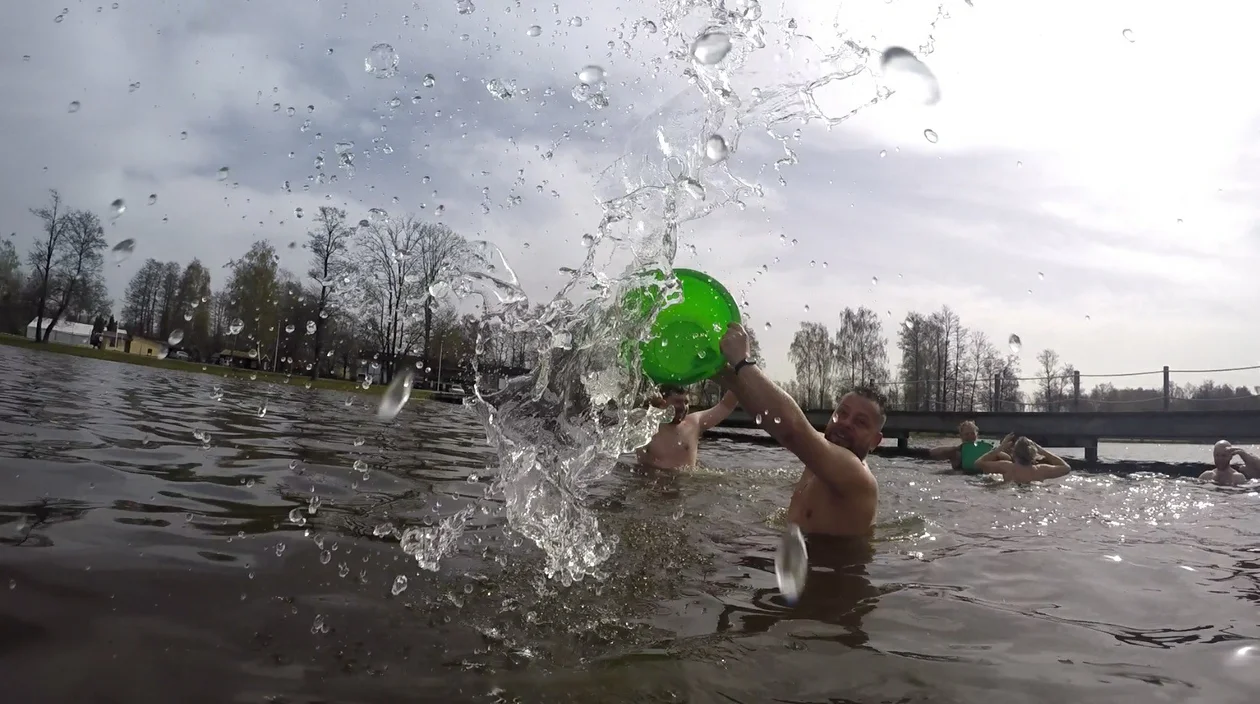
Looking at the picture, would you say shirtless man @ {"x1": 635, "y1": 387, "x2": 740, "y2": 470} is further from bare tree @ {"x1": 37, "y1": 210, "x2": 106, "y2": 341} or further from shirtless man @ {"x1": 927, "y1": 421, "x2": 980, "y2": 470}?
bare tree @ {"x1": 37, "y1": 210, "x2": 106, "y2": 341}

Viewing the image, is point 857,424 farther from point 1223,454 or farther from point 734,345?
point 1223,454

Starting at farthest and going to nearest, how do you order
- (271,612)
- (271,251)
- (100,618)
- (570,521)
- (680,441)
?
(271,251)
(680,441)
(570,521)
(271,612)
(100,618)

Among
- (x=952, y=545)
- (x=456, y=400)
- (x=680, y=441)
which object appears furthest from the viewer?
(x=456, y=400)

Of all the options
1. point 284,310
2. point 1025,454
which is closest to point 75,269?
point 284,310

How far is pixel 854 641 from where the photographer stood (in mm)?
2762

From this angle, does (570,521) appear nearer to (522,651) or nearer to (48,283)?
(522,651)

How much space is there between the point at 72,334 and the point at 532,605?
6857 centimetres

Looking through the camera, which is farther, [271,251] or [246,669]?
[271,251]

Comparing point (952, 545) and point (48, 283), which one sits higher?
point (48, 283)

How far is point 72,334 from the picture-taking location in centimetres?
5578

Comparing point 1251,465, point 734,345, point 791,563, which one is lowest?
point 791,563

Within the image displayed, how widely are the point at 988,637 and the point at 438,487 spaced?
4.16 metres

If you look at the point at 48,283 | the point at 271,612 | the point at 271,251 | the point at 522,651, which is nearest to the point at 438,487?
the point at 271,612

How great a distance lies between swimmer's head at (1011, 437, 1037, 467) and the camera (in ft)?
36.2
